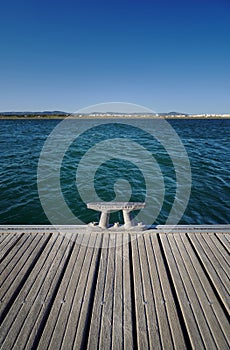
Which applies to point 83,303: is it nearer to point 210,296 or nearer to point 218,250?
point 210,296

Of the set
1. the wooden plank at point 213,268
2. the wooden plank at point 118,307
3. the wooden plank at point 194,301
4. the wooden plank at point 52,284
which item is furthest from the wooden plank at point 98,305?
the wooden plank at point 213,268

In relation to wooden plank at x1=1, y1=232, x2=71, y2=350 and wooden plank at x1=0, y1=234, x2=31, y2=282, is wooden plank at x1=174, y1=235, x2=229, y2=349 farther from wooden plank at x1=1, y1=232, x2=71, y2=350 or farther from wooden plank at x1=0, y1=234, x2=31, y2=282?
wooden plank at x1=0, y1=234, x2=31, y2=282

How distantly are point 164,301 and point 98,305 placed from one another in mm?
784

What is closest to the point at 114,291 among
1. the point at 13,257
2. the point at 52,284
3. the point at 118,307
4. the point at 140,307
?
the point at 118,307

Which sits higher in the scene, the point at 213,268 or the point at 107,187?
the point at 213,268

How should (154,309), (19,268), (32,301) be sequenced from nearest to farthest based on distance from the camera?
(154,309) < (32,301) < (19,268)

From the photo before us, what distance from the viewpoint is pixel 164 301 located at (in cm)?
239

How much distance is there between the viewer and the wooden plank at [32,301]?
204cm

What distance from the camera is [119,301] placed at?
7.83 feet

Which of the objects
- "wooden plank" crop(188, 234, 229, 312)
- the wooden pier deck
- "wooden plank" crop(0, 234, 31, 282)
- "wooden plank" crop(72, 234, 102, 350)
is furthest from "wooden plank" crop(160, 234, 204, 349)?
"wooden plank" crop(0, 234, 31, 282)

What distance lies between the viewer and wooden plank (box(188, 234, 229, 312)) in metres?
2.52

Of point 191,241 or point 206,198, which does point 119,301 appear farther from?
point 206,198

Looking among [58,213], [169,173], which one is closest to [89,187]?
[58,213]

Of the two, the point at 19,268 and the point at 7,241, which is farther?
the point at 7,241
